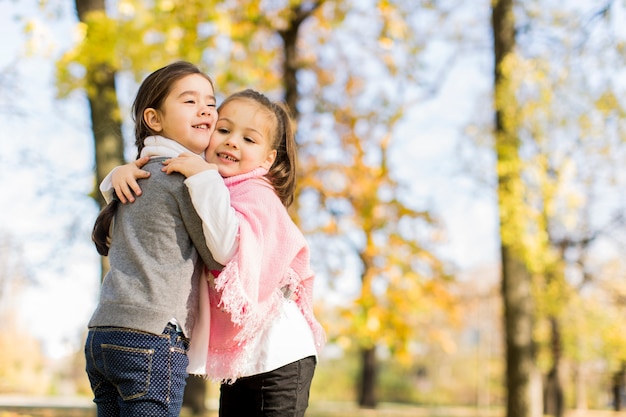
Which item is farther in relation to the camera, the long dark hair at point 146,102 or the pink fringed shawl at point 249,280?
the long dark hair at point 146,102

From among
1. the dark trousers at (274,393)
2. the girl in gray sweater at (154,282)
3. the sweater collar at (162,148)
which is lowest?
the dark trousers at (274,393)

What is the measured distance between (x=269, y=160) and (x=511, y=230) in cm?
663

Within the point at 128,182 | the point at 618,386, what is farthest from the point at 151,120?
the point at 618,386

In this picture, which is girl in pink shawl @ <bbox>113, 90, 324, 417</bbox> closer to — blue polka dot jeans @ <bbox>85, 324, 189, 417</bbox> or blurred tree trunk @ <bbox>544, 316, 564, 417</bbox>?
blue polka dot jeans @ <bbox>85, 324, 189, 417</bbox>

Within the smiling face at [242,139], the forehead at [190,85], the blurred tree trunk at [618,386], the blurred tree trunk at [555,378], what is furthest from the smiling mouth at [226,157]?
the blurred tree trunk at [618,386]

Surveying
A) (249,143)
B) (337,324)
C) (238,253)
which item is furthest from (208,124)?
(337,324)

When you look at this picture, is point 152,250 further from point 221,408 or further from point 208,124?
point 221,408

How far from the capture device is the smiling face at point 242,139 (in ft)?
8.58

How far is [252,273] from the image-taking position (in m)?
2.36

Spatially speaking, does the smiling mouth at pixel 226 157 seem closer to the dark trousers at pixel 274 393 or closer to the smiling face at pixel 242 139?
the smiling face at pixel 242 139

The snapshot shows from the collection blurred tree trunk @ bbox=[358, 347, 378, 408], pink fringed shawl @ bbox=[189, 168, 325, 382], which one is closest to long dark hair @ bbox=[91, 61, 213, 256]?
pink fringed shawl @ bbox=[189, 168, 325, 382]

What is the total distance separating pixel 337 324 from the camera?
9961mm

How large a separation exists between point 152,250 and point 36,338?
2373 centimetres

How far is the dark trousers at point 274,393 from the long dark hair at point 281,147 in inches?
25.8
